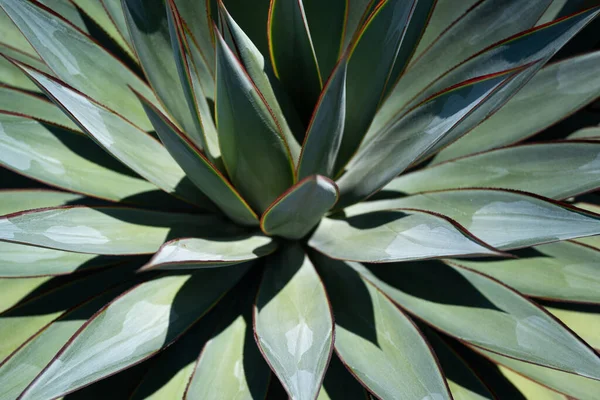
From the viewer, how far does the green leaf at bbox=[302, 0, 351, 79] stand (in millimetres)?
1256

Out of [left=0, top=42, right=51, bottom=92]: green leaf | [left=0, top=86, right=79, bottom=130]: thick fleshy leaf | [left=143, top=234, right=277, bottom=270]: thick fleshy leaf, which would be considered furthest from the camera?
[left=0, top=42, right=51, bottom=92]: green leaf

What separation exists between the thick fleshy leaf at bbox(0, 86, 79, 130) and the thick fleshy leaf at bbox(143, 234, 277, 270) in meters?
0.54

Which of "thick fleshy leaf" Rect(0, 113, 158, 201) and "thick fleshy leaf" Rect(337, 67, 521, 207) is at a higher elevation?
"thick fleshy leaf" Rect(0, 113, 158, 201)

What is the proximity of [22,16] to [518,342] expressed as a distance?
1.30 meters

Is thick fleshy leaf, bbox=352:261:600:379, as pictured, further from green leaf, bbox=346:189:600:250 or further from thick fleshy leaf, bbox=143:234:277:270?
thick fleshy leaf, bbox=143:234:277:270

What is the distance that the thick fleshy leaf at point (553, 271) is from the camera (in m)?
1.21

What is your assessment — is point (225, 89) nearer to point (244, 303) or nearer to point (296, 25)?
point (296, 25)

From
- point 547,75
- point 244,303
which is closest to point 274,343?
point 244,303

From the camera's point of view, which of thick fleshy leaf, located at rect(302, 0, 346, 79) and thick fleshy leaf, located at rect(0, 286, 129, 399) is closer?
thick fleshy leaf, located at rect(0, 286, 129, 399)

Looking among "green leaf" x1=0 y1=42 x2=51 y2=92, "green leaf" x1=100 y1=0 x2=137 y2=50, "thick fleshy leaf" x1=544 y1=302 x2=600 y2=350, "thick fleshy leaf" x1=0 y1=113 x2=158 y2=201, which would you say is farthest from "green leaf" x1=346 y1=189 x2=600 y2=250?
"green leaf" x1=0 y1=42 x2=51 y2=92

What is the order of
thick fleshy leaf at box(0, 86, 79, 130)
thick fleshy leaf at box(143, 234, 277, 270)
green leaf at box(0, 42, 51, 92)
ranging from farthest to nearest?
green leaf at box(0, 42, 51, 92)
thick fleshy leaf at box(0, 86, 79, 130)
thick fleshy leaf at box(143, 234, 277, 270)

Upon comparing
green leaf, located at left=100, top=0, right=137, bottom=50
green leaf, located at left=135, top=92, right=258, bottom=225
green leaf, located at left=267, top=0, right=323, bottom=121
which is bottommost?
green leaf, located at left=135, top=92, right=258, bottom=225

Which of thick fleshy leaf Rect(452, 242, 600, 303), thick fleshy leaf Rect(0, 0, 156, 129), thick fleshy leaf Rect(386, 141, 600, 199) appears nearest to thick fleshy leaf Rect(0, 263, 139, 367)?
thick fleshy leaf Rect(0, 0, 156, 129)

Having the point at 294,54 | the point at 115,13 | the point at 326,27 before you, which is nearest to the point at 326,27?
the point at 326,27
